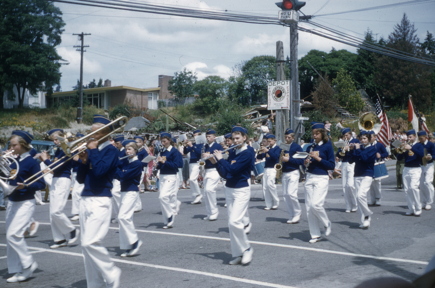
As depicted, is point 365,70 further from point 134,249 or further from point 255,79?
point 134,249

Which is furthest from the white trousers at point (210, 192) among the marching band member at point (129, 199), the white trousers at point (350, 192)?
the white trousers at point (350, 192)

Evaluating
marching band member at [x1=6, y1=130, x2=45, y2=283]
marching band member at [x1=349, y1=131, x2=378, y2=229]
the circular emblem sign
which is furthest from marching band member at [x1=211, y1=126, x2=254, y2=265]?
the circular emblem sign

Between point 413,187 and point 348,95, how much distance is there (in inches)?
1439

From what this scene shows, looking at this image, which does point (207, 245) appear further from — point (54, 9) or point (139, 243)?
point (54, 9)

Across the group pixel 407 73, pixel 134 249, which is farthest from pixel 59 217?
pixel 407 73

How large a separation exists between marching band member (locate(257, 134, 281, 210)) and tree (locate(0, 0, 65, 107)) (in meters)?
37.8

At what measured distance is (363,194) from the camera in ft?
34.9

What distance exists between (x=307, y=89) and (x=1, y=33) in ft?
130

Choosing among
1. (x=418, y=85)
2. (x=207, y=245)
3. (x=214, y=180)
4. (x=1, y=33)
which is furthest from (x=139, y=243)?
(x=1, y=33)

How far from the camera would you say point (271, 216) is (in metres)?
12.6

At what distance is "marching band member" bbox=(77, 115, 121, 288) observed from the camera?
5980 mm

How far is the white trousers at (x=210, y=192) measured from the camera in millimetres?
12328

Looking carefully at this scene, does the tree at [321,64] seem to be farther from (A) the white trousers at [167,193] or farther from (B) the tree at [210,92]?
(A) the white trousers at [167,193]

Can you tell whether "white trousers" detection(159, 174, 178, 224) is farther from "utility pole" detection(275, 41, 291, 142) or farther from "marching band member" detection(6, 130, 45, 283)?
"utility pole" detection(275, 41, 291, 142)
